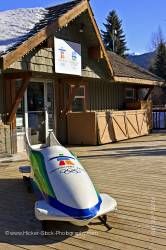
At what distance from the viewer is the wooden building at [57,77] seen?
34.9ft

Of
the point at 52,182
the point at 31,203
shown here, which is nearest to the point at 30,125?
the point at 31,203

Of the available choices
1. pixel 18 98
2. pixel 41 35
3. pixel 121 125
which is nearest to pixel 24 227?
pixel 18 98

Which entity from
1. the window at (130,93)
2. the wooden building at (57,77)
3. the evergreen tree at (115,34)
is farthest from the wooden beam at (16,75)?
the evergreen tree at (115,34)

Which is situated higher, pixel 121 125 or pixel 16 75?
pixel 16 75

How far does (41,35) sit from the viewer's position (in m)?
10.3

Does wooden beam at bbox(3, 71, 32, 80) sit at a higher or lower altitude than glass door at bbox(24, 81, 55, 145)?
higher

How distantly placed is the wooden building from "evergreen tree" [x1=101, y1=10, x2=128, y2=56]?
3755cm

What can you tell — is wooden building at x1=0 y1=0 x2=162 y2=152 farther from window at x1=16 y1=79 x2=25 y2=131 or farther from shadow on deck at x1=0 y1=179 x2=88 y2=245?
shadow on deck at x1=0 y1=179 x2=88 y2=245

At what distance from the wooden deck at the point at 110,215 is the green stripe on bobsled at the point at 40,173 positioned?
0.40 metres

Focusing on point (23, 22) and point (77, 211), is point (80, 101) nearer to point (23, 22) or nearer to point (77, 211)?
point (23, 22)

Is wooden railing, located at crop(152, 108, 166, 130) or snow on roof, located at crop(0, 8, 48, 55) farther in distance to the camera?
wooden railing, located at crop(152, 108, 166, 130)

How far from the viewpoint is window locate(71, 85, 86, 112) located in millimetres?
14898

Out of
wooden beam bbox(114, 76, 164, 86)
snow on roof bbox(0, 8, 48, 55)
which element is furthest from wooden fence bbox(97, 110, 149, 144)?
snow on roof bbox(0, 8, 48, 55)

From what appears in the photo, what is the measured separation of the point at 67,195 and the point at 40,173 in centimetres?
89
